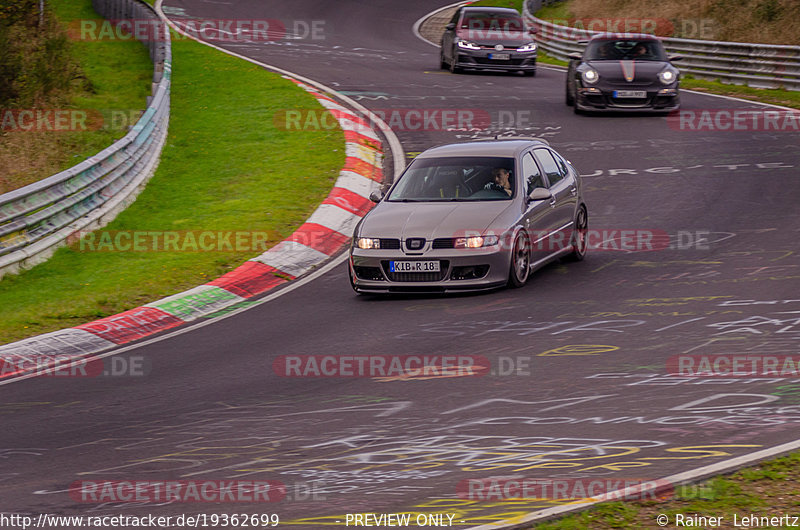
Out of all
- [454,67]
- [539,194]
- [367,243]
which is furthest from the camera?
[454,67]

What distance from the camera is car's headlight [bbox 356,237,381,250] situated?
463 inches

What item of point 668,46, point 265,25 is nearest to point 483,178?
point 668,46

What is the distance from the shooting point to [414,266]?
456 inches

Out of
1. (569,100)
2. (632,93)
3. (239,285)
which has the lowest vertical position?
(239,285)

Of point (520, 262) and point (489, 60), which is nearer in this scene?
point (520, 262)

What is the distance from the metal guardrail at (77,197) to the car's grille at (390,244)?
A: 4608mm

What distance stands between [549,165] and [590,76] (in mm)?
9374

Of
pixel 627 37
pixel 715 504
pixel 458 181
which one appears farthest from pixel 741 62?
pixel 715 504

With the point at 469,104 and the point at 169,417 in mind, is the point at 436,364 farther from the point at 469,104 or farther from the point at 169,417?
the point at 469,104

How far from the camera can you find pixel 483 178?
12.6 meters

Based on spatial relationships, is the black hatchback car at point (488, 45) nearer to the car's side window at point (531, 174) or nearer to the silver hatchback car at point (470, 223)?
the silver hatchback car at point (470, 223)

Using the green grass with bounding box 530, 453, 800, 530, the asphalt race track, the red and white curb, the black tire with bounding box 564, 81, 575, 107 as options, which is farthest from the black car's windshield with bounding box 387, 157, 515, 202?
the black tire with bounding box 564, 81, 575, 107

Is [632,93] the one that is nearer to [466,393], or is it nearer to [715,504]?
[466,393]

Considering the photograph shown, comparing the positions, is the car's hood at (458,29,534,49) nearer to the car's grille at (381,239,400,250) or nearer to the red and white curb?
the red and white curb
